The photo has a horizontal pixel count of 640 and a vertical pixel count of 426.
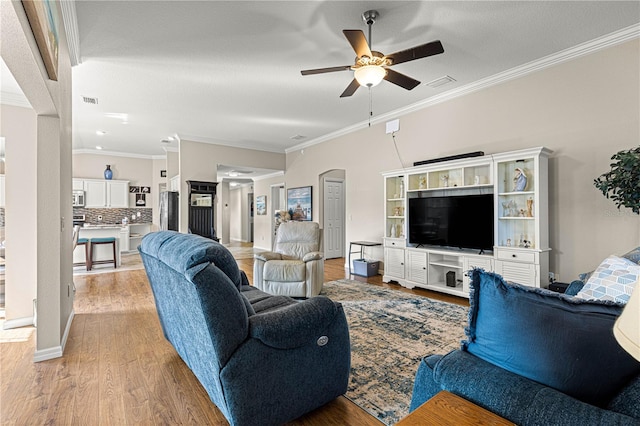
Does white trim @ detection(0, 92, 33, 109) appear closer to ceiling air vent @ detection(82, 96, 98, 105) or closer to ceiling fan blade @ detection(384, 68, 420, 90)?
ceiling air vent @ detection(82, 96, 98, 105)

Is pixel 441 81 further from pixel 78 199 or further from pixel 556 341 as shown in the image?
pixel 78 199

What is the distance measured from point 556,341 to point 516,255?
3.20 meters

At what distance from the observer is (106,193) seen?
836cm

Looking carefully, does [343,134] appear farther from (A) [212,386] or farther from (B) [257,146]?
(A) [212,386]

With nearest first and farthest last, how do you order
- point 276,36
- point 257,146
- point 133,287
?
point 276,36
point 133,287
point 257,146

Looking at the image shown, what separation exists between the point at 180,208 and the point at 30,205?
3.34 meters

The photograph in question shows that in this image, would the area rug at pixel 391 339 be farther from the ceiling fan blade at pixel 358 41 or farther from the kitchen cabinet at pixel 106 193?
the kitchen cabinet at pixel 106 193

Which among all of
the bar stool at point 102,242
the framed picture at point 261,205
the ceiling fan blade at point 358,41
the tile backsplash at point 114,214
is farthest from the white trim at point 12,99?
the framed picture at point 261,205

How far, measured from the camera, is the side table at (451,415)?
0.85 metres

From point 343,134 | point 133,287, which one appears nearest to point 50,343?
point 133,287

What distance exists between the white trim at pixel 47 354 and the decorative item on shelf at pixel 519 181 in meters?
4.94

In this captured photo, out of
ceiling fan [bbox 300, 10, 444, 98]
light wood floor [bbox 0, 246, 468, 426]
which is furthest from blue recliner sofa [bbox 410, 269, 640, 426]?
ceiling fan [bbox 300, 10, 444, 98]

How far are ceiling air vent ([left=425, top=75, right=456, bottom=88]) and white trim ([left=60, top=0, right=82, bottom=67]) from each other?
157 inches

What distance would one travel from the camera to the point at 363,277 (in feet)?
18.2
